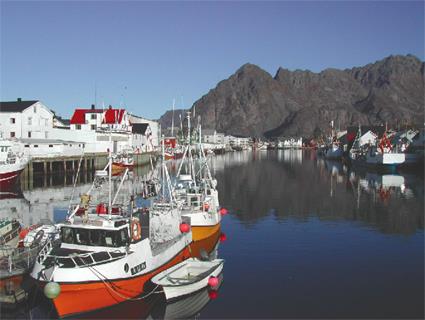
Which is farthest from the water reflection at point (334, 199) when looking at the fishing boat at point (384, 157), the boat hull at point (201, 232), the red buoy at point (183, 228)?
the fishing boat at point (384, 157)

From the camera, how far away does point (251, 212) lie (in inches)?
1716

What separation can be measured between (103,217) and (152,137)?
124930 millimetres

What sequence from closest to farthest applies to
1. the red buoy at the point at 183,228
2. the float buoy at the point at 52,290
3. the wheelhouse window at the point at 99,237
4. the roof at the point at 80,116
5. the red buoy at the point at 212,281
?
the float buoy at the point at 52,290 < the wheelhouse window at the point at 99,237 < the red buoy at the point at 212,281 < the red buoy at the point at 183,228 < the roof at the point at 80,116

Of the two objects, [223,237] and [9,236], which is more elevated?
[9,236]

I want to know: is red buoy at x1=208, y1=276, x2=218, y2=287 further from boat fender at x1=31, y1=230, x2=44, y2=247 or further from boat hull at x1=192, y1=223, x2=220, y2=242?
boat fender at x1=31, y1=230, x2=44, y2=247

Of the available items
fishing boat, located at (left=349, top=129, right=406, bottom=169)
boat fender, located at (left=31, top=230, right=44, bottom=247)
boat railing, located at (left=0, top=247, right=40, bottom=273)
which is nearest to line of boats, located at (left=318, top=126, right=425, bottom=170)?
fishing boat, located at (left=349, top=129, right=406, bottom=169)

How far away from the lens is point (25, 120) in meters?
88.5

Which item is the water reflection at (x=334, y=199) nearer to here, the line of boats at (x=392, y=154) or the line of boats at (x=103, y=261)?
the line of boats at (x=392, y=154)

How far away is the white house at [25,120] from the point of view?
286ft

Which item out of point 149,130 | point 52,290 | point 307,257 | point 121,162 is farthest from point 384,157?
point 52,290

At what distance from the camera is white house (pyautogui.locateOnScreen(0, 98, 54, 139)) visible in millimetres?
87062

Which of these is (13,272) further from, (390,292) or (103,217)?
(390,292)

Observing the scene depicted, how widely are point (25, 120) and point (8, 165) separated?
3341cm

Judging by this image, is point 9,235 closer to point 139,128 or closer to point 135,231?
point 135,231
